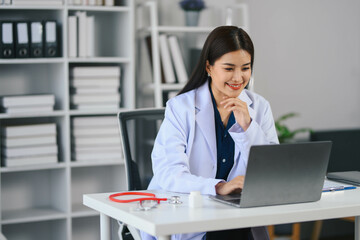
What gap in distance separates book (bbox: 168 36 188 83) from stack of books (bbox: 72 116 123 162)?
1.64 ft

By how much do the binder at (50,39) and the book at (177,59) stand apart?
0.71 metres

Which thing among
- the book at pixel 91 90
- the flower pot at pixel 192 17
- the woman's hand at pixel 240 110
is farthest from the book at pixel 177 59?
the woman's hand at pixel 240 110

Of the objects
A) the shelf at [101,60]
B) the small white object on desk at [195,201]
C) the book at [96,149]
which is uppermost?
the shelf at [101,60]

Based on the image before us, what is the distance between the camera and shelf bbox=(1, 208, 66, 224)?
340 cm

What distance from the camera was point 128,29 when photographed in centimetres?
360

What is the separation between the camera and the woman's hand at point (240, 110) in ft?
6.88

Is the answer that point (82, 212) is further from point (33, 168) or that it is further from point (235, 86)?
point (235, 86)

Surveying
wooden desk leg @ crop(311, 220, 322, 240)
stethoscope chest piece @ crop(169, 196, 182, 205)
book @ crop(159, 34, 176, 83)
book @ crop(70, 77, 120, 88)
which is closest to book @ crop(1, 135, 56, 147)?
book @ crop(70, 77, 120, 88)

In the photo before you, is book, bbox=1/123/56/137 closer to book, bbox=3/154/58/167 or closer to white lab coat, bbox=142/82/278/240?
book, bbox=3/154/58/167

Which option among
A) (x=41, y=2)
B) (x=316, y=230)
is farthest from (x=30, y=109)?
(x=316, y=230)

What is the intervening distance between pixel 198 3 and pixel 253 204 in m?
2.28

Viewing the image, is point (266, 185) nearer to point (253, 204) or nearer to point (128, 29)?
point (253, 204)

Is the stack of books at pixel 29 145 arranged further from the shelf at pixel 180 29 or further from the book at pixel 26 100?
the shelf at pixel 180 29

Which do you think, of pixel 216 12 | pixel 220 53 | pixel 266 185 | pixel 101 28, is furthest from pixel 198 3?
pixel 266 185
